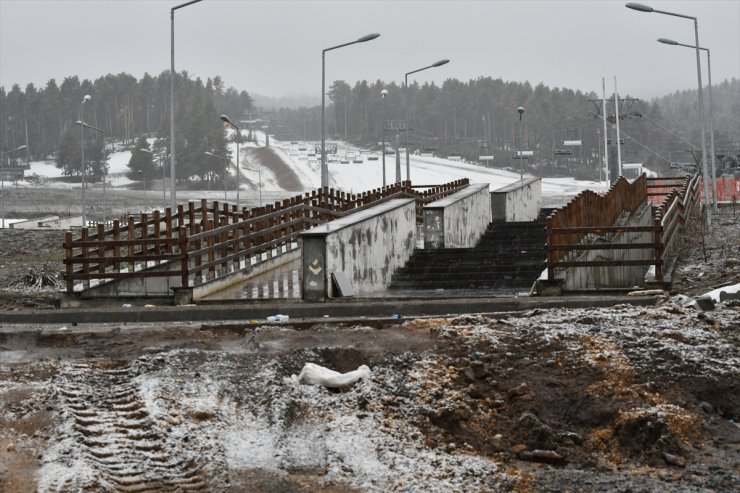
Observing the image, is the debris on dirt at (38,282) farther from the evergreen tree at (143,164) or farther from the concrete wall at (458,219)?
the evergreen tree at (143,164)

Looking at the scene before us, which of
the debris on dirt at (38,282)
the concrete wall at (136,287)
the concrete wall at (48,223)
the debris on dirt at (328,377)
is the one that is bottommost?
the debris on dirt at (328,377)

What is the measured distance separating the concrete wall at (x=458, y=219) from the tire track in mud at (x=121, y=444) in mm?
18545

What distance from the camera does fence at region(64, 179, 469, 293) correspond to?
843 inches

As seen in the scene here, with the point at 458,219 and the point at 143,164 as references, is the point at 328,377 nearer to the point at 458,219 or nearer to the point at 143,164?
the point at 458,219

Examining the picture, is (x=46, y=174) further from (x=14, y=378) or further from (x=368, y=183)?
(x=14, y=378)

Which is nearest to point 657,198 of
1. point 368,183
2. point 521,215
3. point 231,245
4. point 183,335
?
point 521,215

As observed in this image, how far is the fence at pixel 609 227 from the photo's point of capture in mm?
19484

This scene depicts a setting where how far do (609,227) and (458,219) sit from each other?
1123 cm

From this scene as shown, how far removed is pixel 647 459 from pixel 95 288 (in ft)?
43.9

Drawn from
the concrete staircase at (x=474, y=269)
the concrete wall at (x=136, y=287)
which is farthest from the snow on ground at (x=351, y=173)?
the concrete wall at (x=136, y=287)

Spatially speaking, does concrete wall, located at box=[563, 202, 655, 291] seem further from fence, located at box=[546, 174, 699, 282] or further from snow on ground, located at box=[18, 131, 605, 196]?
snow on ground, located at box=[18, 131, 605, 196]

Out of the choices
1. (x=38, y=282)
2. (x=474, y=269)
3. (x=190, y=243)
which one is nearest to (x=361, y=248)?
(x=474, y=269)

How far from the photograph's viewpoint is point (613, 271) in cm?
2792

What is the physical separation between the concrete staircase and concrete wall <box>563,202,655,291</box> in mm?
1096
